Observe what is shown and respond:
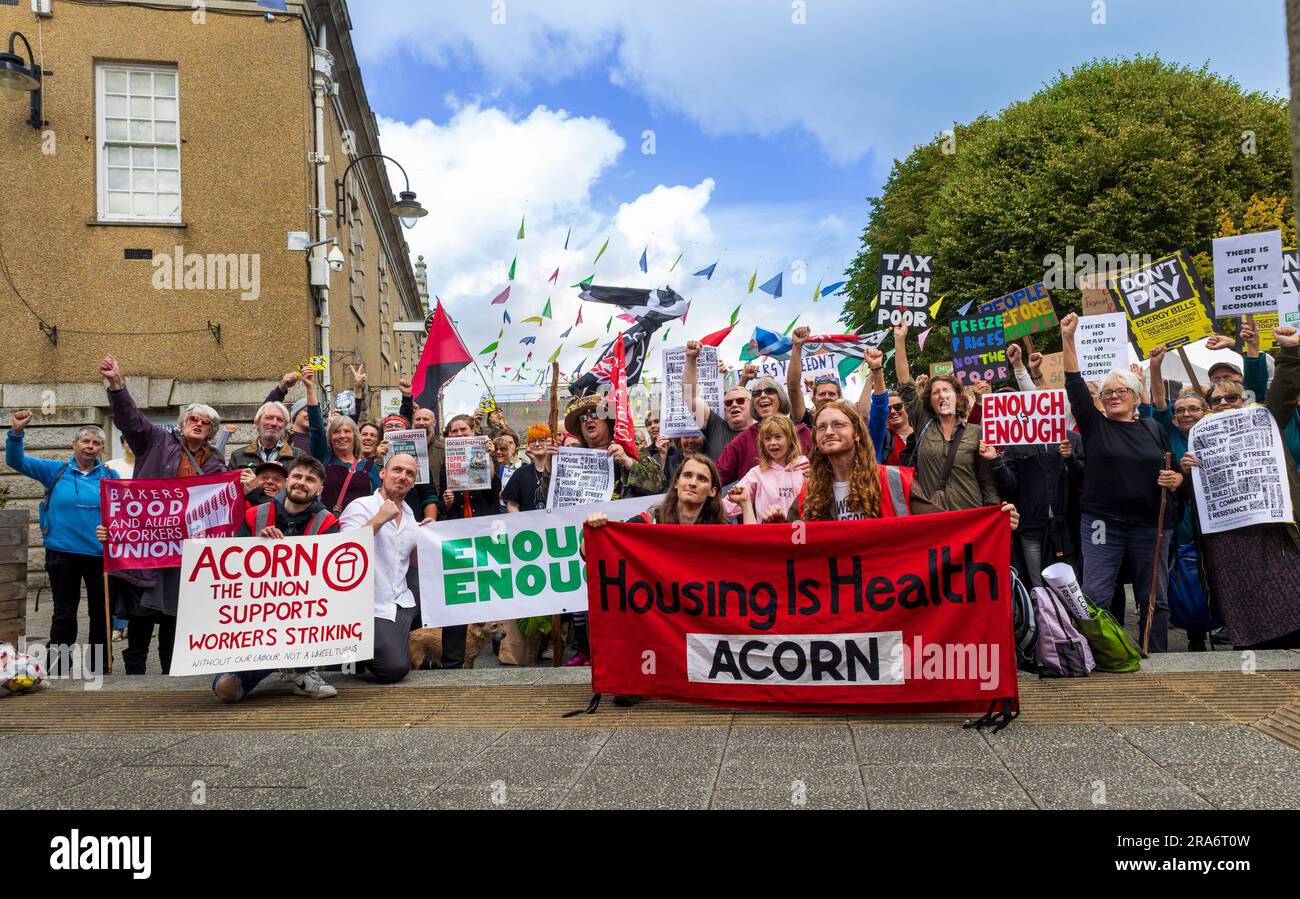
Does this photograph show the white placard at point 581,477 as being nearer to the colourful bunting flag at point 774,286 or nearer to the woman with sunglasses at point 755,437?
the woman with sunglasses at point 755,437

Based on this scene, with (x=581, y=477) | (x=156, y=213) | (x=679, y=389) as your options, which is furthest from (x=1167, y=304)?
(x=156, y=213)

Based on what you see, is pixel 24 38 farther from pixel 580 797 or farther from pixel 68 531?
pixel 580 797

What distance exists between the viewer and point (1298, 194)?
10.4 ft

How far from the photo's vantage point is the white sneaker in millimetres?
6523

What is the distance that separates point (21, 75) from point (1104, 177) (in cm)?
2469

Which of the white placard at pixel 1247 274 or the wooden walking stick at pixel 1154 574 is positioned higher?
the white placard at pixel 1247 274

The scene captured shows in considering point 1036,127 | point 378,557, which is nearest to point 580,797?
point 378,557

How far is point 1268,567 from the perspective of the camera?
6.65 meters

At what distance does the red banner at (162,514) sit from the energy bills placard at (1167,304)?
7.46 m

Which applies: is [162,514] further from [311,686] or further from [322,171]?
[322,171]

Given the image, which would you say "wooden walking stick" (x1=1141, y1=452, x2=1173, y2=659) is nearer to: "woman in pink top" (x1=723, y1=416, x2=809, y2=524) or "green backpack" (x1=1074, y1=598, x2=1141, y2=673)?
"green backpack" (x1=1074, y1=598, x2=1141, y2=673)

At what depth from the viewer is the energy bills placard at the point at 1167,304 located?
8.66 meters

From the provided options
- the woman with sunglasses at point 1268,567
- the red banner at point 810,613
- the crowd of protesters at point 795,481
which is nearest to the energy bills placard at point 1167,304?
the crowd of protesters at point 795,481

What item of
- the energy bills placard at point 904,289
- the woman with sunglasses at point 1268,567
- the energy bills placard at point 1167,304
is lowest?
the woman with sunglasses at point 1268,567
